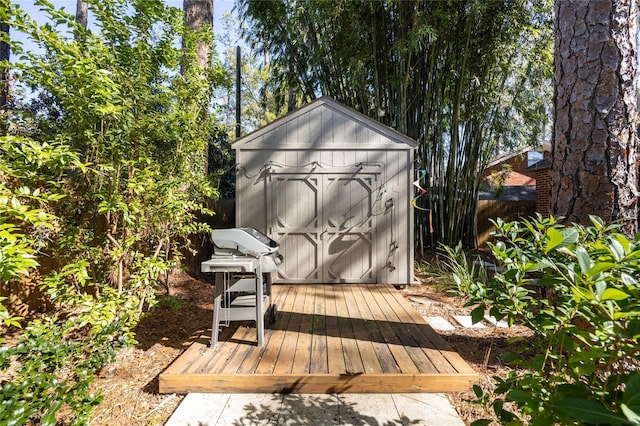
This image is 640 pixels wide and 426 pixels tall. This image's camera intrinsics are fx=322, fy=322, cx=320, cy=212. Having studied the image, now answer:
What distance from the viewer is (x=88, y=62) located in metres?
1.98

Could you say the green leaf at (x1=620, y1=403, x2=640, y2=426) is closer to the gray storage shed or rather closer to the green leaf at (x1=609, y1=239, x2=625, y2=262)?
the green leaf at (x1=609, y1=239, x2=625, y2=262)

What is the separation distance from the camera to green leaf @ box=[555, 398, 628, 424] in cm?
52

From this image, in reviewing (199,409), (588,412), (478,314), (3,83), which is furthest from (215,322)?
(3,83)

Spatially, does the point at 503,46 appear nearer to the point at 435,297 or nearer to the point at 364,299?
the point at 435,297

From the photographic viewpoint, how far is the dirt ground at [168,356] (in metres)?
1.79

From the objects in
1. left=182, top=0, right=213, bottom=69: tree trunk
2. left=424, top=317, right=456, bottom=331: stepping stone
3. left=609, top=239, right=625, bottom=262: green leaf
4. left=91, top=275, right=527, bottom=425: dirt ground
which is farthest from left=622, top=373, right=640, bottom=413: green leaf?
left=182, top=0, right=213, bottom=69: tree trunk

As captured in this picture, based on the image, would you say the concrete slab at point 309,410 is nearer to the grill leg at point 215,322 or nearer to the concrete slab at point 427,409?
the concrete slab at point 427,409

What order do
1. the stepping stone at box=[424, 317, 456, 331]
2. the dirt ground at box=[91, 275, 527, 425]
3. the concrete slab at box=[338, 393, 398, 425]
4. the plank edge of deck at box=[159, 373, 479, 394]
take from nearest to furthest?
the concrete slab at box=[338, 393, 398, 425] < the dirt ground at box=[91, 275, 527, 425] < the plank edge of deck at box=[159, 373, 479, 394] < the stepping stone at box=[424, 317, 456, 331]

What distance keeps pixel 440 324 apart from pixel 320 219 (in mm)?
1921

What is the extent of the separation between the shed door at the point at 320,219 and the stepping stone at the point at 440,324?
112 cm

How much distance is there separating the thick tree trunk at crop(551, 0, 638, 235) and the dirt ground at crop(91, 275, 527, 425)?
1102mm

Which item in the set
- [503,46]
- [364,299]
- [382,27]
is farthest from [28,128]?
[503,46]

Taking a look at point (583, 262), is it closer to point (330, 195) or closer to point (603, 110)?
point (603, 110)

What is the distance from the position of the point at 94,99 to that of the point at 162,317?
2.24 meters
